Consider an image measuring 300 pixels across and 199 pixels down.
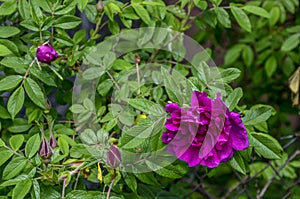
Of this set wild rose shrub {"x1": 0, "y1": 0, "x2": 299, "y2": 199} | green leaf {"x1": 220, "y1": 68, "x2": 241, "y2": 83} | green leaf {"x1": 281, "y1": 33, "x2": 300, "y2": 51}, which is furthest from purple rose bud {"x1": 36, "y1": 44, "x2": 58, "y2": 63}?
green leaf {"x1": 281, "y1": 33, "x2": 300, "y2": 51}

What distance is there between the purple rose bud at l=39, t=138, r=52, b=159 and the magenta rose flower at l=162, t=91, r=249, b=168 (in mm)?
255

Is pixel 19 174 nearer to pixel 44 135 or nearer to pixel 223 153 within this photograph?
pixel 44 135

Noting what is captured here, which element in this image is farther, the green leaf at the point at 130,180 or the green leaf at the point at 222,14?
the green leaf at the point at 222,14

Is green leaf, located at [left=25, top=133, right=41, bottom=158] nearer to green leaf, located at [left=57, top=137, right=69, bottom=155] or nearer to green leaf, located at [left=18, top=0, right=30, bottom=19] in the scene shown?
green leaf, located at [left=57, top=137, right=69, bottom=155]

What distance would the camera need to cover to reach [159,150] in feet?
3.52

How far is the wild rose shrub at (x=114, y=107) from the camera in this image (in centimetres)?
103

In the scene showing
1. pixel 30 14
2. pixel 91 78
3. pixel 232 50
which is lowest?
pixel 232 50

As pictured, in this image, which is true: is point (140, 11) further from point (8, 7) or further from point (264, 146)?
point (264, 146)

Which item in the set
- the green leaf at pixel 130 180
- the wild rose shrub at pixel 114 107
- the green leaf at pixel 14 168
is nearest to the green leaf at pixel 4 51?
the wild rose shrub at pixel 114 107

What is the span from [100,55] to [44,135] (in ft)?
0.76

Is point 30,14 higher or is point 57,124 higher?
point 30,14

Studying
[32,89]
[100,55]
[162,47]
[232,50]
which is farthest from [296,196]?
[32,89]

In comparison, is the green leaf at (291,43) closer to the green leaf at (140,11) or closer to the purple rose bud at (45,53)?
the green leaf at (140,11)

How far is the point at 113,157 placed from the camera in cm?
110
